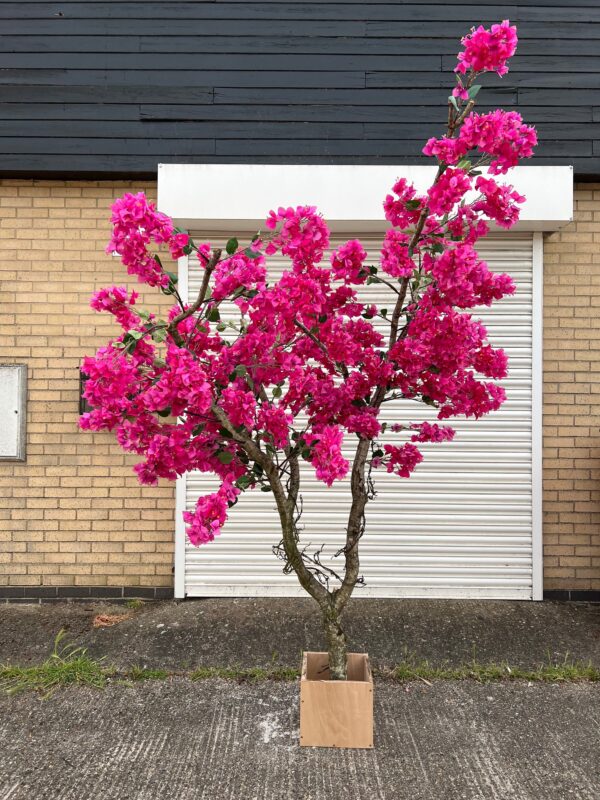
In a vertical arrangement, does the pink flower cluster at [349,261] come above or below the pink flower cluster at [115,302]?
above

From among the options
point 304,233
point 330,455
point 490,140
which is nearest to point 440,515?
point 330,455

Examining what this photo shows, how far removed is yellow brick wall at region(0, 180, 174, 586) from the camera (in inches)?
191

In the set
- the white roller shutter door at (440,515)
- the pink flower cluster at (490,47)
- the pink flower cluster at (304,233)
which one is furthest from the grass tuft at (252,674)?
the pink flower cluster at (490,47)

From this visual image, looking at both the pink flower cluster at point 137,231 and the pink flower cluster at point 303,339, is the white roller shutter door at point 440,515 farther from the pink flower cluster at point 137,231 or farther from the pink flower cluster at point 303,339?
the pink flower cluster at point 137,231

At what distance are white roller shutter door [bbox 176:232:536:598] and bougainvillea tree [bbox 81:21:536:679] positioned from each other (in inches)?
74.4

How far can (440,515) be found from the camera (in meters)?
4.89

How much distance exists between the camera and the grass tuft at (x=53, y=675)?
362 centimetres

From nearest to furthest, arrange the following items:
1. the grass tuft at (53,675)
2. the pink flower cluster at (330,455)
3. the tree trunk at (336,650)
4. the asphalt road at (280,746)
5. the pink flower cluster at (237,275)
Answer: the pink flower cluster at (330,455) < the pink flower cluster at (237,275) < the asphalt road at (280,746) < the tree trunk at (336,650) < the grass tuft at (53,675)

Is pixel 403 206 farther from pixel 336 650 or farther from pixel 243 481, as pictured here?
pixel 336 650

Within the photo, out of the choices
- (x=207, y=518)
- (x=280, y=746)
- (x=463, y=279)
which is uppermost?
(x=463, y=279)

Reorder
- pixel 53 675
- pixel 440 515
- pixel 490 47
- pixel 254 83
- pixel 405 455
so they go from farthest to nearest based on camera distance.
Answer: pixel 440 515 < pixel 254 83 < pixel 53 675 < pixel 405 455 < pixel 490 47

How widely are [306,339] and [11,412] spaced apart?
10.00 feet

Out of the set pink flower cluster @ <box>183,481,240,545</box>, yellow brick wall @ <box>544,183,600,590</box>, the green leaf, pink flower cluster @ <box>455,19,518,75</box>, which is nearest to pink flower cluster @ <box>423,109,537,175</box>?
pink flower cluster @ <box>455,19,518,75</box>

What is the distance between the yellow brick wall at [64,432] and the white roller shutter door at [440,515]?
1.54 ft
